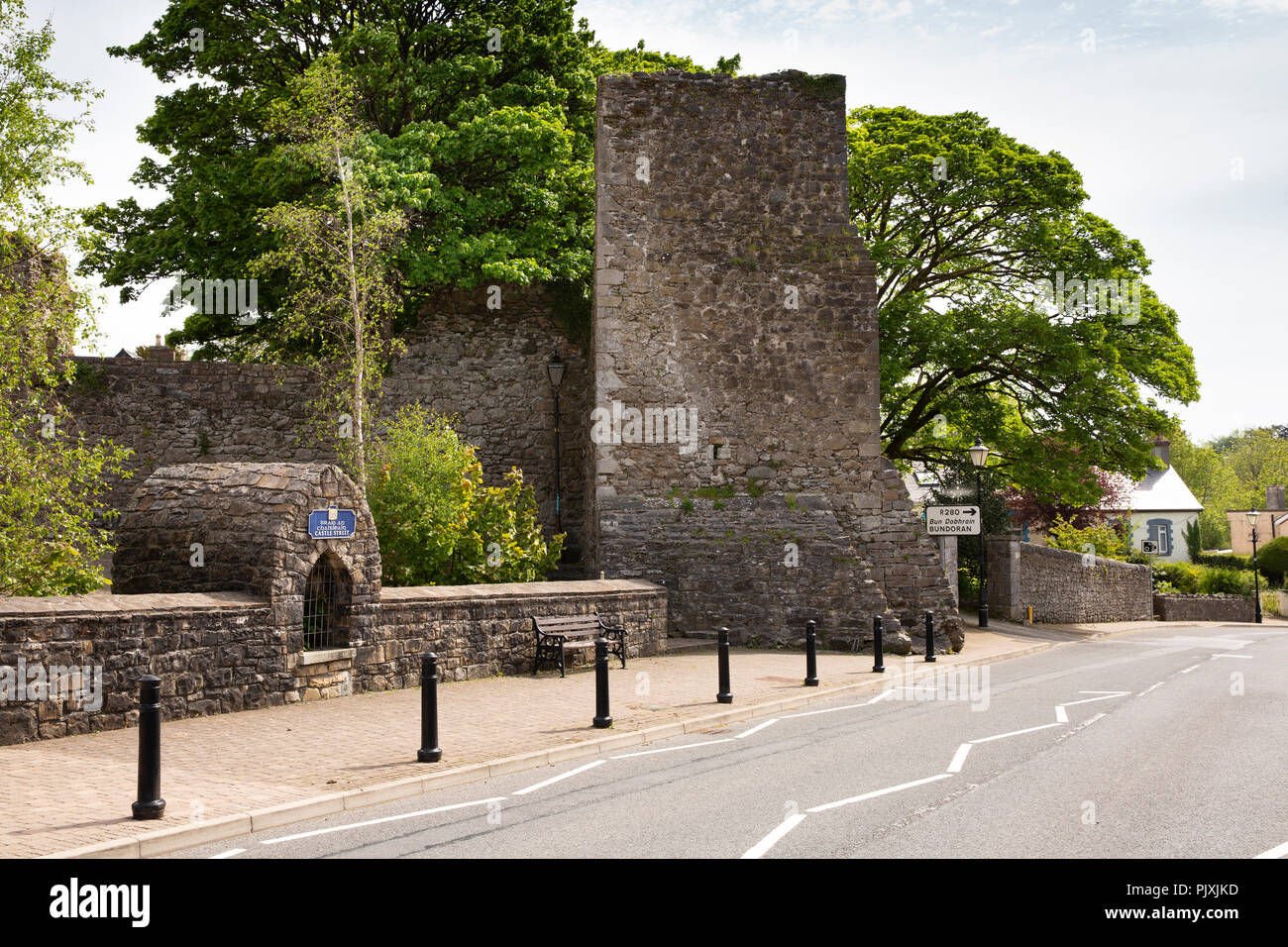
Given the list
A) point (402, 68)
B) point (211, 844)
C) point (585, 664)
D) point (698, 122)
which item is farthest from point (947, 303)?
point (211, 844)

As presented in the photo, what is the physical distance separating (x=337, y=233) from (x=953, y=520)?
1310 cm

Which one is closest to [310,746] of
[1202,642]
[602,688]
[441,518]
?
[602,688]

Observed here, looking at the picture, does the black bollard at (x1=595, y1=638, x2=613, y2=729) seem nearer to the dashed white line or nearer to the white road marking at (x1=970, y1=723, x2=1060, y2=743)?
the white road marking at (x1=970, y1=723, x2=1060, y2=743)

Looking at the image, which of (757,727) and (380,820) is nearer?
(380,820)

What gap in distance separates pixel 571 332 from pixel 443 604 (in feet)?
38.6

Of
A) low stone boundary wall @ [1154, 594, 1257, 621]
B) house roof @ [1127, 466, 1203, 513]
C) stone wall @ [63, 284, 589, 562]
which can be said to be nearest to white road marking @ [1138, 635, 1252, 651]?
low stone boundary wall @ [1154, 594, 1257, 621]

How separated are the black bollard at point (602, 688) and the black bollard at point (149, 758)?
4.56 metres

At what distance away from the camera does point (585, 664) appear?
16125 millimetres

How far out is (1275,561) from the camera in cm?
5131

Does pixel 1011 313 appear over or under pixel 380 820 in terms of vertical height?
Answer: over

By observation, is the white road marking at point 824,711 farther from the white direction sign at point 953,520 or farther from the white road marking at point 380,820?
the white direction sign at point 953,520

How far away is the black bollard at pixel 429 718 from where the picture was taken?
885cm

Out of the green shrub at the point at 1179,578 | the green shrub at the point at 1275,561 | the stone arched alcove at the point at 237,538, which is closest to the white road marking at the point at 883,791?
the stone arched alcove at the point at 237,538

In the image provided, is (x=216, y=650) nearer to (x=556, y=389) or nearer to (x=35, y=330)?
(x=35, y=330)
